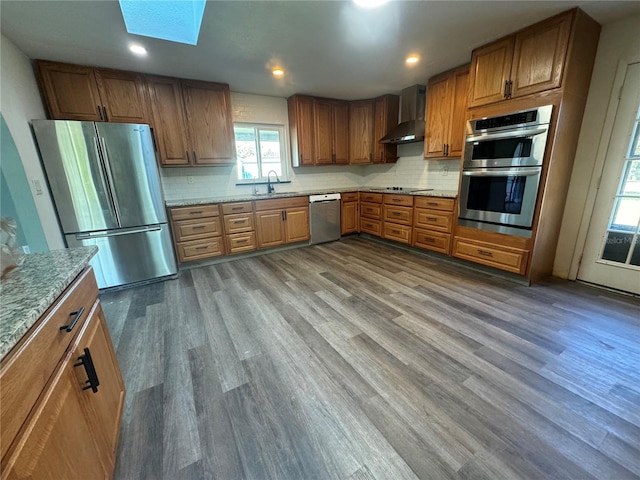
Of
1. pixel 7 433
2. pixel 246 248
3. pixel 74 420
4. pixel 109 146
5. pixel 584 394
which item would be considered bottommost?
pixel 584 394

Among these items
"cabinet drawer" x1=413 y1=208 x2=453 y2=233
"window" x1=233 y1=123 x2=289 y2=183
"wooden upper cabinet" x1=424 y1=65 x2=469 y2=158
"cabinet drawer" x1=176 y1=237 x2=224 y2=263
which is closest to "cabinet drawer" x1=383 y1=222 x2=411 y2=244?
"cabinet drawer" x1=413 y1=208 x2=453 y2=233

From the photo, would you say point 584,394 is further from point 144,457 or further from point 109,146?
point 109,146

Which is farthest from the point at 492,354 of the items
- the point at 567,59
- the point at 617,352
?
the point at 567,59

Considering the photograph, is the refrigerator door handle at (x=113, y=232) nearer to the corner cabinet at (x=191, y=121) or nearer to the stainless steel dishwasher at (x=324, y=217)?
the corner cabinet at (x=191, y=121)

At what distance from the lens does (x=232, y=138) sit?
3721mm

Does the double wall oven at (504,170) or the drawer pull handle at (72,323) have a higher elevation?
the double wall oven at (504,170)

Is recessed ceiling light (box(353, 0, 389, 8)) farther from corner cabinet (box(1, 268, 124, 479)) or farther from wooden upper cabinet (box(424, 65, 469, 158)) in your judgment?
corner cabinet (box(1, 268, 124, 479))

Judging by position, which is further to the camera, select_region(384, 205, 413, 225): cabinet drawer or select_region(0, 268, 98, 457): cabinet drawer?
select_region(384, 205, 413, 225): cabinet drawer

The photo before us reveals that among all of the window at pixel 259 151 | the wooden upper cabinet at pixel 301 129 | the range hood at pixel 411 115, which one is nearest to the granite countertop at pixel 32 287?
the window at pixel 259 151

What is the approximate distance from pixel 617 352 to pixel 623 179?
68.8 inches

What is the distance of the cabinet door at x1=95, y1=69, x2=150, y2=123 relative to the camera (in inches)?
115

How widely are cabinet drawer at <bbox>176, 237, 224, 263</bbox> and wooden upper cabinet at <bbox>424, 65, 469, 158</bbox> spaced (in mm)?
3306

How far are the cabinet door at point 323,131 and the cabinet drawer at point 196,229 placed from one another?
6.81 ft

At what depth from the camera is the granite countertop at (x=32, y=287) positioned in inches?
24.9
